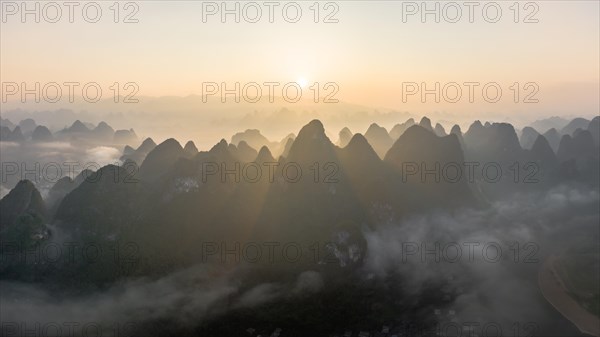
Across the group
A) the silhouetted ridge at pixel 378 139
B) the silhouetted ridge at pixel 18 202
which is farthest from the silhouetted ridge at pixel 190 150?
the silhouetted ridge at pixel 378 139

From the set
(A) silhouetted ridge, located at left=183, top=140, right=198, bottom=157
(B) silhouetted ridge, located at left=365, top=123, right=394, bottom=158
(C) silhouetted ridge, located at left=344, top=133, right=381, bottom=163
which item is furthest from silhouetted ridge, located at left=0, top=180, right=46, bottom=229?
(B) silhouetted ridge, located at left=365, top=123, right=394, bottom=158

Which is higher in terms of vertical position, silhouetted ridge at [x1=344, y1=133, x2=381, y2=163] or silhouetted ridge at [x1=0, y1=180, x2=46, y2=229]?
silhouetted ridge at [x1=344, y1=133, x2=381, y2=163]

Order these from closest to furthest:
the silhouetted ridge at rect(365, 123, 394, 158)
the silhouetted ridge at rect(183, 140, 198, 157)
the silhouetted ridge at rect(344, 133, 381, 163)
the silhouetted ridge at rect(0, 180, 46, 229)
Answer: the silhouetted ridge at rect(0, 180, 46, 229) → the silhouetted ridge at rect(344, 133, 381, 163) → the silhouetted ridge at rect(183, 140, 198, 157) → the silhouetted ridge at rect(365, 123, 394, 158)

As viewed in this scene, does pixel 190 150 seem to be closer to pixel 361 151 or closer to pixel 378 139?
pixel 361 151

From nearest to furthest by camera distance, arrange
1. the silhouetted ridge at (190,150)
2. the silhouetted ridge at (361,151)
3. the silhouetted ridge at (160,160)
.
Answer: the silhouetted ridge at (361,151), the silhouetted ridge at (160,160), the silhouetted ridge at (190,150)

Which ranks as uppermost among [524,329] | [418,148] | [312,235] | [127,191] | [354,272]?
[418,148]

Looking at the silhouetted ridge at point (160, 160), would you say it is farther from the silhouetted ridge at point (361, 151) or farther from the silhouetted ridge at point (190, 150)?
the silhouetted ridge at point (361, 151)

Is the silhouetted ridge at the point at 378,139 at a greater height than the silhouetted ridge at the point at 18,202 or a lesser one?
greater

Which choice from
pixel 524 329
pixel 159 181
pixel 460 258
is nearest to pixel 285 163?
pixel 159 181

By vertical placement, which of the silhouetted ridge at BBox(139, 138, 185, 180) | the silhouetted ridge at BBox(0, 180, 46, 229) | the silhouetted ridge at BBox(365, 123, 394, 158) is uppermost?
the silhouetted ridge at BBox(365, 123, 394, 158)

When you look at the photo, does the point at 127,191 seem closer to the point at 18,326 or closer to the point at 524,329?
the point at 18,326

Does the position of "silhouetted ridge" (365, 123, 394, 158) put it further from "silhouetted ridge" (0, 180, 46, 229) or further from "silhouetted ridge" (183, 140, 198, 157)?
"silhouetted ridge" (0, 180, 46, 229)
